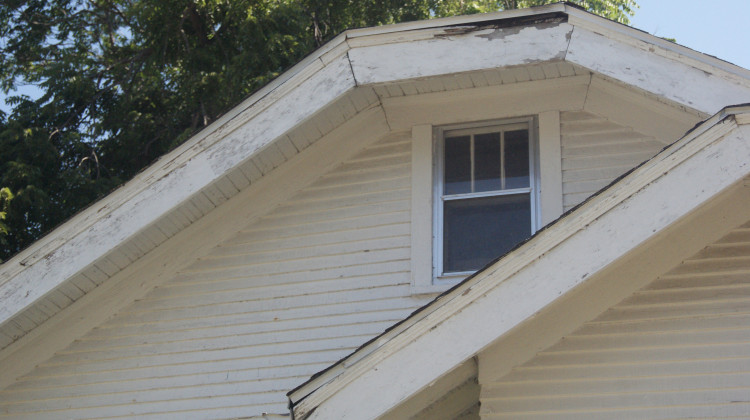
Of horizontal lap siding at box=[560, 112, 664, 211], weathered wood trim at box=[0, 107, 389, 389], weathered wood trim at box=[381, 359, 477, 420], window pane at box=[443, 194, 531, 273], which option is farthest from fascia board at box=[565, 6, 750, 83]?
weathered wood trim at box=[381, 359, 477, 420]

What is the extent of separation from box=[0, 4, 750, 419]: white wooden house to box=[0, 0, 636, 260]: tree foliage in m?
5.72

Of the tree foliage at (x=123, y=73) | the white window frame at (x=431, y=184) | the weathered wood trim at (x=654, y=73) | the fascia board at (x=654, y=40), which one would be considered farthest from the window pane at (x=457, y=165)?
the tree foliage at (x=123, y=73)

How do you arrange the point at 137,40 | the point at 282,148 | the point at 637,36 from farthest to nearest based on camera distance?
the point at 137,40, the point at 282,148, the point at 637,36

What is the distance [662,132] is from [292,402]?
10.4ft

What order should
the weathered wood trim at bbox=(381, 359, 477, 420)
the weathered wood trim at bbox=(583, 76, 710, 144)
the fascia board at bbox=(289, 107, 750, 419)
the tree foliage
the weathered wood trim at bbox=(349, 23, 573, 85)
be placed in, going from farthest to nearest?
the tree foliage
the weathered wood trim at bbox=(583, 76, 710, 144)
the weathered wood trim at bbox=(349, 23, 573, 85)
the weathered wood trim at bbox=(381, 359, 477, 420)
the fascia board at bbox=(289, 107, 750, 419)

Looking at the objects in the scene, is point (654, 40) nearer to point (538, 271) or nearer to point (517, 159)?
point (517, 159)

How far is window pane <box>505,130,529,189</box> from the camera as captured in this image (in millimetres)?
7348

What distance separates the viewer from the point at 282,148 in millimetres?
7555

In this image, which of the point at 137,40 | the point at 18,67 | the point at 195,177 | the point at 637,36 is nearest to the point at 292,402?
the point at 195,177

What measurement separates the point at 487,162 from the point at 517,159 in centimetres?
21

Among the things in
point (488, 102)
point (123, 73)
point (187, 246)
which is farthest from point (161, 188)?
point (123, 73)

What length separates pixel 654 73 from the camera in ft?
21.3

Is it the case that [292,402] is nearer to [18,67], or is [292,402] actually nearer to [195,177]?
[195,177]

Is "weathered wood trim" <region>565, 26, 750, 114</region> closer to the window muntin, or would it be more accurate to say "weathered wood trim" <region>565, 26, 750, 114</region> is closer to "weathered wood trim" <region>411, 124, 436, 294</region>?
the window muntin
